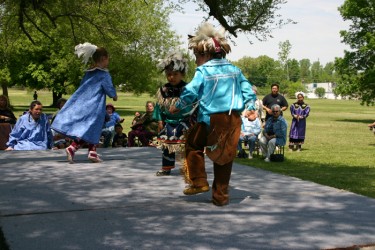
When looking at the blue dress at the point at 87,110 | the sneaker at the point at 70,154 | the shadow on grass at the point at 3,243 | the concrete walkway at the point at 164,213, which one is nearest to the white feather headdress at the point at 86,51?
the blue dress at the point at 87,110

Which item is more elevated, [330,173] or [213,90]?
[213,90]

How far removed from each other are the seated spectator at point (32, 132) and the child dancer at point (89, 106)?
1772 millimetres

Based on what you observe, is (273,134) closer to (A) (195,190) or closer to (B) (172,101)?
(B) (172,101)

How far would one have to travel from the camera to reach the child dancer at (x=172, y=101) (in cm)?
753

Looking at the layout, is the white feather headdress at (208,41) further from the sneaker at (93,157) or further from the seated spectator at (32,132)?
the seated spectator at (32,132)

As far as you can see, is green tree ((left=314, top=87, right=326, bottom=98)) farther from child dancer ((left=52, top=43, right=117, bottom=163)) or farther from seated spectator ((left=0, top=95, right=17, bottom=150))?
child dancer ((left=52, top=43, right=117, bottom=163))

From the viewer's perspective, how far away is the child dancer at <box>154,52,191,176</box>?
24.7ft

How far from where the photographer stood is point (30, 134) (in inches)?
445

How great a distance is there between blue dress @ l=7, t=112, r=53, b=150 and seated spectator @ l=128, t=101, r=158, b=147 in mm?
2940

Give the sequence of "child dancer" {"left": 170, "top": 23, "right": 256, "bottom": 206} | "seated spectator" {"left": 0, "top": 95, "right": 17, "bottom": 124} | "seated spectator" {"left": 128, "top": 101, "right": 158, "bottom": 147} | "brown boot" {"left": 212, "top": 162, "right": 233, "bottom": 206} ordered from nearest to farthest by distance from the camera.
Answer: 1. "brown boot" {"left": 212, "top": 162, "right": 233, "bottom": 206}
2. "child dancer" {"left": 170, "top": 23, "right": 256, "bottom": 206}
3. "seated spectator" {"left": 0, "top": 95, "right": 17, "bottom": 124}
4. "seated spectator" {"left": 128, "top": 101, "right": 158, "bottom": 147}

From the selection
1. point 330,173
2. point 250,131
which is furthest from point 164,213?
point 250,131

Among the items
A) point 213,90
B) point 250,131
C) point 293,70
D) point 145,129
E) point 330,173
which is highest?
point 293,70

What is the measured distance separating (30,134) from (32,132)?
0.07 meters

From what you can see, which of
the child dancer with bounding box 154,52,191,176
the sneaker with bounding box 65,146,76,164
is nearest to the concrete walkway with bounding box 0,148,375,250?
the child dancer with bounding box 154,52,191,176
